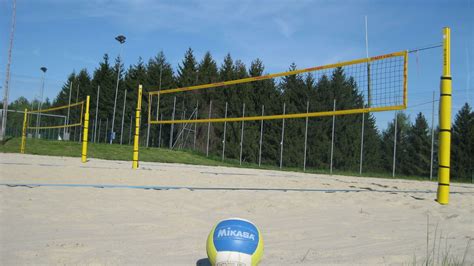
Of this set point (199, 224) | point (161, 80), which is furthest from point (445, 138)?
point (161, 80)

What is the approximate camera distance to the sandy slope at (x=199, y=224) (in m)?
2.36

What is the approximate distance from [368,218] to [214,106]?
797 inches

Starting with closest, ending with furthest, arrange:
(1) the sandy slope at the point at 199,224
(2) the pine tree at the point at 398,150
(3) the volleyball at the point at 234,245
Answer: (3) the volleyball at the point at 234,245 < (1) the sandy slope at the point at 199,224 < (2) the pine tree at the point at 398,150

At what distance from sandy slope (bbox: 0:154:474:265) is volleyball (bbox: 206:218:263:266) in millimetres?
289

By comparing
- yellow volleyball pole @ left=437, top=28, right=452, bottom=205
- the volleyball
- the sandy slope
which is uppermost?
yellow volleyball pole @ left=437, top=28, right=452, bottom=205

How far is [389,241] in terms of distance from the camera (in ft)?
9.58

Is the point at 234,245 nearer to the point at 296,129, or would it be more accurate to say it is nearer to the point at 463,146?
the point at 296,129

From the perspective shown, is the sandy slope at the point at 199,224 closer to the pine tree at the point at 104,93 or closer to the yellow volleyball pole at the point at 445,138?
the yellow volleyball pole at the point at 445,138

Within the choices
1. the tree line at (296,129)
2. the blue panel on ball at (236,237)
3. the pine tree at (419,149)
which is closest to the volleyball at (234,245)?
the blue panel on ball at (236,237)

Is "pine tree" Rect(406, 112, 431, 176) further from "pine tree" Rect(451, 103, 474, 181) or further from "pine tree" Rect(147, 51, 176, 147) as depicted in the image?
"pine tree" Rect(147, 51, 176, 147)

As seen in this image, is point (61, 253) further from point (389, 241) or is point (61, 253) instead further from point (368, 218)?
point (368, 218)

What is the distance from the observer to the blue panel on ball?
199 cm

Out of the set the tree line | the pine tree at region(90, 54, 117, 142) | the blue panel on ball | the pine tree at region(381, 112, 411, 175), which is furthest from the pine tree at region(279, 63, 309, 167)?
the blue panel on ball

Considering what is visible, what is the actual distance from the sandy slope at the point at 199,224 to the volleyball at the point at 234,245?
29cm
